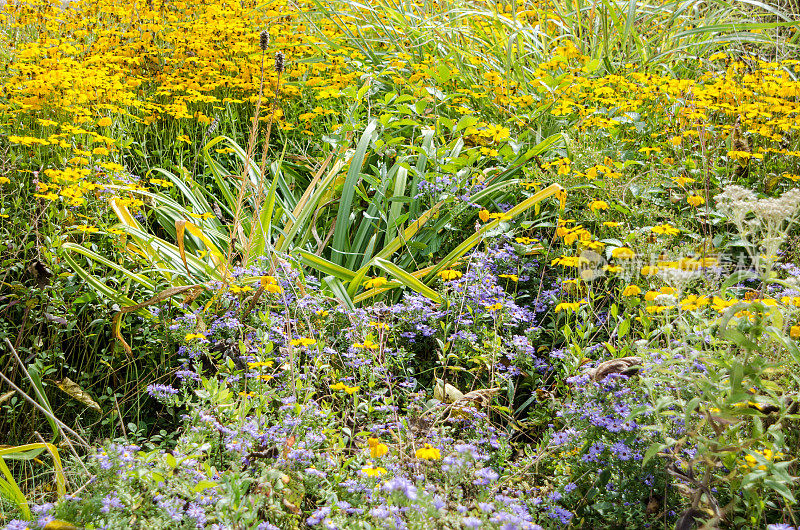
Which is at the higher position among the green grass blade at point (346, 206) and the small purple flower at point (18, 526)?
the green grass blade at point (346, 206)

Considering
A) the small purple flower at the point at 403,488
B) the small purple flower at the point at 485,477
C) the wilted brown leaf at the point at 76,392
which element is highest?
the small purple flower at the point at 403,488

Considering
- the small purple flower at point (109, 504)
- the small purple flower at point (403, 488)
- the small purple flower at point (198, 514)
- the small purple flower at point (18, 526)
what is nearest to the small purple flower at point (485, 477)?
the small purple flower at point (403, 488)

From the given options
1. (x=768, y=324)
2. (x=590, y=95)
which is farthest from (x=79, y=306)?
(x=590, y=95)

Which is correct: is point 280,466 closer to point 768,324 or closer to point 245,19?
point 768,324

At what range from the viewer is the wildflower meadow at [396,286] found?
144cm

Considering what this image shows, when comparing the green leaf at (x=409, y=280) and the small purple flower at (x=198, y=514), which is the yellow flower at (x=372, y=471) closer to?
the small purple flower at (x=198, y=514)

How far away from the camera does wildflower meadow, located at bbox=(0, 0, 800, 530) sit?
4.72 feet

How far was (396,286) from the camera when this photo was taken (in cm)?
247

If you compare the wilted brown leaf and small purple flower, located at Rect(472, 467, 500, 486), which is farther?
the wilted brown leaf

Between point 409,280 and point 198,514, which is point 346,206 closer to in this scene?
point 409,280

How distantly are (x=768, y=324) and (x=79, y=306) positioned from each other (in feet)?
7.09

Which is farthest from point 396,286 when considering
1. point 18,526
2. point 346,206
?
point 18,526

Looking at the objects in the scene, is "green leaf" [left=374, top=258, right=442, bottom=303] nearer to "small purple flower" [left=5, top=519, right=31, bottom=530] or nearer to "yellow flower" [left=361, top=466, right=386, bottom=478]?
"yellow flower" [left=361, top=466, right=386, bottom=478]

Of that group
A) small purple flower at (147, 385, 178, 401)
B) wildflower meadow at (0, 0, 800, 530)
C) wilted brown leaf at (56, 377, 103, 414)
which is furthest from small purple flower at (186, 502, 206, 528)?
wilted brown leaf at (56, 377, 103, 414)
